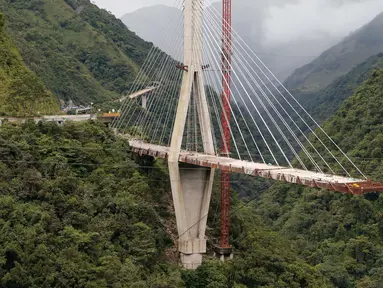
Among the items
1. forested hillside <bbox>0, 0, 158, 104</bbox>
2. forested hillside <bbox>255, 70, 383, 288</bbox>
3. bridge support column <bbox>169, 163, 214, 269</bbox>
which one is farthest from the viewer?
forested hillside <bbox>0, 0, 158, 104</bbox>

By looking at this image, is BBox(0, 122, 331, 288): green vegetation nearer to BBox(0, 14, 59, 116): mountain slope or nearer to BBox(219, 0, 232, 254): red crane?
BBox(219, 0, 232, 254): red crane

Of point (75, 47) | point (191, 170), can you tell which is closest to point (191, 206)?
point (191, 170)

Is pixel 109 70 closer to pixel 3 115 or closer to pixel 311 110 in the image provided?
pixel 311 110

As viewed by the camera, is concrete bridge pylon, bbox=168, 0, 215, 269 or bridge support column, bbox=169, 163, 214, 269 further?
bridge support column, bbox=169, 163, 214, 269

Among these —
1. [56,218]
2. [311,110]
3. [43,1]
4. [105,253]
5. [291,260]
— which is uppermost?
[43,1]

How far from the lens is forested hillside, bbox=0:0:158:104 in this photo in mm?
43688

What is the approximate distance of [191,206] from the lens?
20.1 m

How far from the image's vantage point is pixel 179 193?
19.6 meters

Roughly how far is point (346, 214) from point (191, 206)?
1304 centimetres

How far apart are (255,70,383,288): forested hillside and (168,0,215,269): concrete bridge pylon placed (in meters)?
7.31

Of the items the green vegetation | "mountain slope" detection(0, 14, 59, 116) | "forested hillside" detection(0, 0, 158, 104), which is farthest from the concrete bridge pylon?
"forested hillside" detection(0, 0, 158, 104)

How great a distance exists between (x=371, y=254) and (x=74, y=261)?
17.6 m

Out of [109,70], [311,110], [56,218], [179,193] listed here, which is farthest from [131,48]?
[56,218]

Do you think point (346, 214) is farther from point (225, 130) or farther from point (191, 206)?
point (191, 206)
